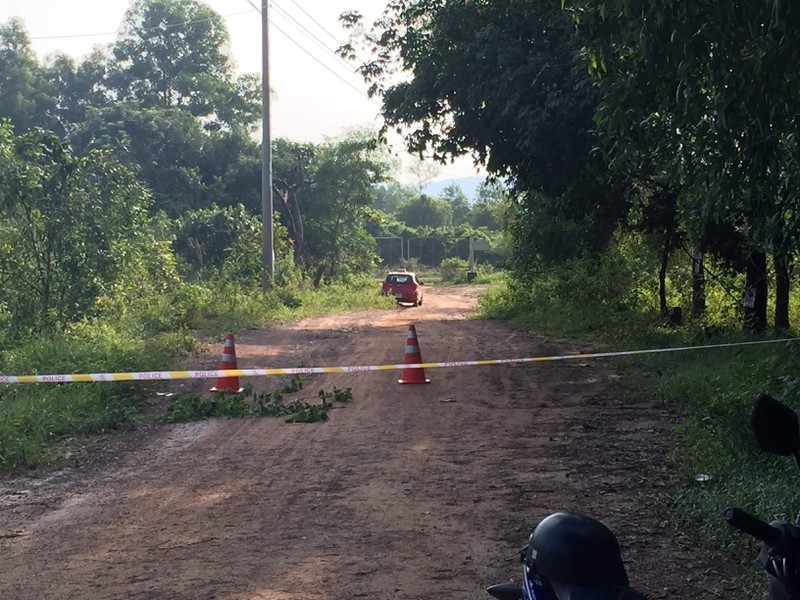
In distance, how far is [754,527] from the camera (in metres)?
2.20

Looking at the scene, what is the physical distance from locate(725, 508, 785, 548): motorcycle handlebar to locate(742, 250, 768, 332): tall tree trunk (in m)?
12.1

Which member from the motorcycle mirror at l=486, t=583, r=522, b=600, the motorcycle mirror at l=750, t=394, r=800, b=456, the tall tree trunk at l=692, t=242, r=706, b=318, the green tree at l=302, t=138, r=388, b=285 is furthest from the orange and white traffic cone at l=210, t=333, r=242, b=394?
the green tree at l=302, t=138, r=388, b=285

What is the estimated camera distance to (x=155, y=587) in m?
4.72

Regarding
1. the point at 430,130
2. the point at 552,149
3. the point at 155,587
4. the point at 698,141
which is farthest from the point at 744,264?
the point at 155,587

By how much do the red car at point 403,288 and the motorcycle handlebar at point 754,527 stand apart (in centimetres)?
3180

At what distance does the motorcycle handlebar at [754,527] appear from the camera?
2.16 meters

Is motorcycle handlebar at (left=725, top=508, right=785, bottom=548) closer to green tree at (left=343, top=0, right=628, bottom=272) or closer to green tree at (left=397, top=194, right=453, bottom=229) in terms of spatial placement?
green tree at (left=343, top=0, right=628, bottom=272)

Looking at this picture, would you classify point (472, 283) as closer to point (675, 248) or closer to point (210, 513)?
point (675, 248)

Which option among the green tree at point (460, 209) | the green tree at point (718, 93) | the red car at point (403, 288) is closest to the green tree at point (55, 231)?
the green tree at point (718, 93)

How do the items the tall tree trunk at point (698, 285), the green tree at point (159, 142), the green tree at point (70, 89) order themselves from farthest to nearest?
the green tree at point (70, 89) → the green tree at point (159, 142) → the tall tree trunk at point (698, 285)

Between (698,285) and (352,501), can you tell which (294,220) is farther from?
(352,501)

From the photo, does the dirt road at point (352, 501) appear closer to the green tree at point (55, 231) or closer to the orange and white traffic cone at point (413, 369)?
the orange and white traffic cone at point (413, 369)

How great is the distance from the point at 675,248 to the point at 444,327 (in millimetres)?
6050

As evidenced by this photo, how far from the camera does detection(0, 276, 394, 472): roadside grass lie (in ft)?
27.8
